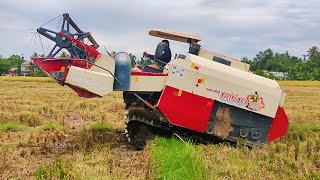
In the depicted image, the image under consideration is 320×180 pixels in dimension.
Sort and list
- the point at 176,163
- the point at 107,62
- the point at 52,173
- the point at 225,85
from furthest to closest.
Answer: the point at 225,85
the point at 107,62
the point at 176,163
the point at 52,173

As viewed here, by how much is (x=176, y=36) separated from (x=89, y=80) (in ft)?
7.56

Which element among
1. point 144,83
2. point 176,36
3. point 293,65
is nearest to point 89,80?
point 144,83

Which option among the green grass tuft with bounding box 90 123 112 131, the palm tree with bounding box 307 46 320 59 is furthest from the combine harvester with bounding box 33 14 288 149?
the palm tree with bounding box 307 46 320 59

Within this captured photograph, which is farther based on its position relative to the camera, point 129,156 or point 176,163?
point 129,156

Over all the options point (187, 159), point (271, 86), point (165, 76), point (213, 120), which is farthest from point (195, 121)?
point (187, 159)

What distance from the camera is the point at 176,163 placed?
6016 mm

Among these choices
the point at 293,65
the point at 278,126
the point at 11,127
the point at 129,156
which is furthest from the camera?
the point at 293,65

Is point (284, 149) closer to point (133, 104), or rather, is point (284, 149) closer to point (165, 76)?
point (165, 76)

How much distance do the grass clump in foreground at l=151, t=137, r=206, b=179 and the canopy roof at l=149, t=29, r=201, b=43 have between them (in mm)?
3101

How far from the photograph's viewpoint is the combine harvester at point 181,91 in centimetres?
871

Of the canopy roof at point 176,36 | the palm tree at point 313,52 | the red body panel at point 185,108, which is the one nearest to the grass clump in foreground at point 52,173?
the red body panel at point 185,108

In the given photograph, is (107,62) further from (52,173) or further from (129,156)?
(52,173)

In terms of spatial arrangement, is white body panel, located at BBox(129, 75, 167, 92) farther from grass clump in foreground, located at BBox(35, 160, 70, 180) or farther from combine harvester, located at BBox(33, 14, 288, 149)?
grass clump in foreground, located at BBox(35, 160, 70, 180)

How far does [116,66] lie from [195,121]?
176cm
